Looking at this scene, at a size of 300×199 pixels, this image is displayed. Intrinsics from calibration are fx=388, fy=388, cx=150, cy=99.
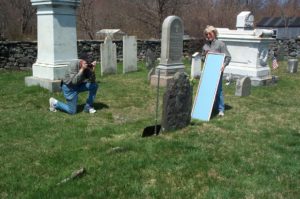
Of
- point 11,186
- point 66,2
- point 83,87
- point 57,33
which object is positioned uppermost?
point 66,2

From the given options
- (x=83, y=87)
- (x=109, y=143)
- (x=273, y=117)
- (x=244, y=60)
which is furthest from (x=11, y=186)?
(x=244, y=60)

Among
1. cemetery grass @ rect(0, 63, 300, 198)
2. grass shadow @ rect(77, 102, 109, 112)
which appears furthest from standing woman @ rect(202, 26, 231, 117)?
grass shadow @ rect(77, 102, 109, 112)

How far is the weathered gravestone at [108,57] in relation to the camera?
1296 cm

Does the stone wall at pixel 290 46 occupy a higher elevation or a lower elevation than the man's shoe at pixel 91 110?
higher

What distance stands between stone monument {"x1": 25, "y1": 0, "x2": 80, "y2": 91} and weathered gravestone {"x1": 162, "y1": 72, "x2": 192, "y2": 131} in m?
3.86

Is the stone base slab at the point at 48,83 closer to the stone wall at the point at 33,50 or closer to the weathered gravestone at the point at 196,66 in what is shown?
the stone wall at the point at 33,50

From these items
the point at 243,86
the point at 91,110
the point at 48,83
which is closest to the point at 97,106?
the point at 91,110

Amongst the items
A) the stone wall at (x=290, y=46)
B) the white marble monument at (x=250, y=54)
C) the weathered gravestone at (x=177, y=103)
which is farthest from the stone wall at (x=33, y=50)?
the weathered gravestone at (x=177, y=103)

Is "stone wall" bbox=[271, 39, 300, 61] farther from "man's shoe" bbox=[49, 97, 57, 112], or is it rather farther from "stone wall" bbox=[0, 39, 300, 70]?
"man's shoe" bbox=[49, 97, 57, 112]

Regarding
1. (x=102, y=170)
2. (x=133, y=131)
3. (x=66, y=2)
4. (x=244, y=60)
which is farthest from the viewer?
(x=244, y=60)

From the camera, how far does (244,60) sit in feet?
40.7

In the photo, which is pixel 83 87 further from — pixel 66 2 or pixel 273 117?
pixel 273 117

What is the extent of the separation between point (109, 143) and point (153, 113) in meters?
2.30

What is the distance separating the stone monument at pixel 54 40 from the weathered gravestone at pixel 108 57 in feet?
10.5
